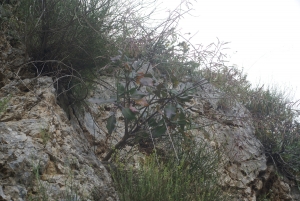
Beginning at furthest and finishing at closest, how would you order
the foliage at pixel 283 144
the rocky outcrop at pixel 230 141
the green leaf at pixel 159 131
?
the foliage at pixel 283 144 < the rocky outcrop at pixel 230 141 < the green leaf at pixel 159 131

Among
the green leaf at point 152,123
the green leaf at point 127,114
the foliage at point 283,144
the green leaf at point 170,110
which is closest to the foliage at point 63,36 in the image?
the green leaf at point 127,114

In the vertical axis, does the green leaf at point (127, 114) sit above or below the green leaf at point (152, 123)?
above

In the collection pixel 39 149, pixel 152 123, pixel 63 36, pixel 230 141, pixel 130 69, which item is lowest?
pixel 39 149

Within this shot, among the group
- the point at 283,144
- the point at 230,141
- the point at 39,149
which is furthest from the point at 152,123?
the point at 283,144

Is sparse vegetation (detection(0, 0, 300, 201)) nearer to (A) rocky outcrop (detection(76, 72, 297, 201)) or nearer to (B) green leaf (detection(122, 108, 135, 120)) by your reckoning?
(B) green leaf (detection(122, 108, 135, 120))

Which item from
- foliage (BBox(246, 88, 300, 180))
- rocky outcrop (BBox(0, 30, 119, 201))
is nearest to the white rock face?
foliage (BBox(246, 88, 300, 180))

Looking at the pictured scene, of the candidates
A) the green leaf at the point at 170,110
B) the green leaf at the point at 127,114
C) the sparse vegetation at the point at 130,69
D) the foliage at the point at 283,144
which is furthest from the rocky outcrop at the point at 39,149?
the foliage at the point at 283,144

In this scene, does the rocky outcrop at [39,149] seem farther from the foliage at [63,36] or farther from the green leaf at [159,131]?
the green leaf at [159,131]

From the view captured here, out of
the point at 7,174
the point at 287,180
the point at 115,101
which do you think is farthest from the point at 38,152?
the point at 287,180

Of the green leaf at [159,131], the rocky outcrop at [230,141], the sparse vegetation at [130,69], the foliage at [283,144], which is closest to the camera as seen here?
the sparse vegetation at [130,69]

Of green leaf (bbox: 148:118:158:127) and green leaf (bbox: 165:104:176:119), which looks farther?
green leaf (bbox: 148:118:158:127)

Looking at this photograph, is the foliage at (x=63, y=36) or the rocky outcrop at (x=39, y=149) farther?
the foliage at (x=63, y=36)

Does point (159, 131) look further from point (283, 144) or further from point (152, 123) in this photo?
point (283, 144)

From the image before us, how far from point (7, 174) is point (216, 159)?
81.8 inches
